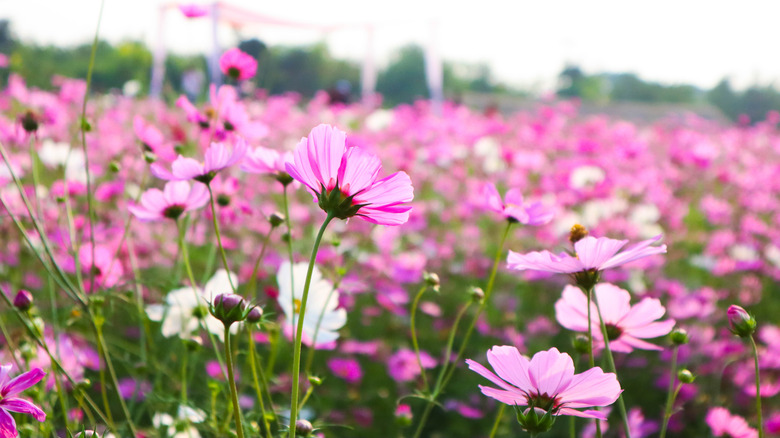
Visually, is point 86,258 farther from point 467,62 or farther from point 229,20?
point 467,62

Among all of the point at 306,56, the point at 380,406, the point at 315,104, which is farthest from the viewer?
the point at 306,56

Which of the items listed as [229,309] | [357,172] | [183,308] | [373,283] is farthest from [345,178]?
[373,283]

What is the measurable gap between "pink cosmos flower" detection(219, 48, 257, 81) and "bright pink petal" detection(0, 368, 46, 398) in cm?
53

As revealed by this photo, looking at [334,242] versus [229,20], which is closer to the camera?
[334,242]

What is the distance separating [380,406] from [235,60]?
90 cm

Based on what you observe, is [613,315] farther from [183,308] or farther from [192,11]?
[192,11]

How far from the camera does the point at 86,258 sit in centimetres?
88

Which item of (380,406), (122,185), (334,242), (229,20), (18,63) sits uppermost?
(229,20)

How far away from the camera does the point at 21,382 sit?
41cm

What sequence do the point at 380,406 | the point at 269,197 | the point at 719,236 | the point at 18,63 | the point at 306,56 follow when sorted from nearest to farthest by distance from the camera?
1. the point at 380,406
2. the point at 18,63
3. the point at 719,236
4. the point at 269,197
5. the point at 306,56

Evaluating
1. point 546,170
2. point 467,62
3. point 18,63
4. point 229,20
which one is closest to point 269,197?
point 18,63

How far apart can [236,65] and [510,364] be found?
24.0 inches

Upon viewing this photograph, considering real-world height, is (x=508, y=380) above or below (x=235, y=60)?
below

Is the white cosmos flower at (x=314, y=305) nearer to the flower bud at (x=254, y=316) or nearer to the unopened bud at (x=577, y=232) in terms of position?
the flower bud at (x=254, y=316)
